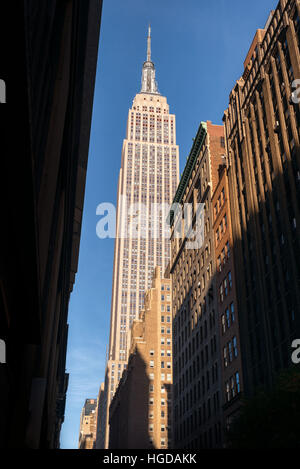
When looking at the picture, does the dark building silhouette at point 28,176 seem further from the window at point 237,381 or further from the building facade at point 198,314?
the building facade at point 198,314

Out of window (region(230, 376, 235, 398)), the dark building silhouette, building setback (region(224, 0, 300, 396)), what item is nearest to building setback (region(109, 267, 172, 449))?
window (region(230, 376, 235, 398))

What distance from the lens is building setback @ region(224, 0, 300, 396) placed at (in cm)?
4528

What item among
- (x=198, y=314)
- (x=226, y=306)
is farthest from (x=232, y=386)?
(x=198, y=314)

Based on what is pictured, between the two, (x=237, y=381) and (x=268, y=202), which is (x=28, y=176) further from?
(x=237, y=381)

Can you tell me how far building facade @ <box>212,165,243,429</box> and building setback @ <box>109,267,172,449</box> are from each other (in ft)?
228

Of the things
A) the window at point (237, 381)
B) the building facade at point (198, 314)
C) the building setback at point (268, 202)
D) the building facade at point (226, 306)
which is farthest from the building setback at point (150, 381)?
the building setback at point (268, 202)

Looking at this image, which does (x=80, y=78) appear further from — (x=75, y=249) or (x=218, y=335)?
(x=218, y=335)

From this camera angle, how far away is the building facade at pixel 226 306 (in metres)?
56.1

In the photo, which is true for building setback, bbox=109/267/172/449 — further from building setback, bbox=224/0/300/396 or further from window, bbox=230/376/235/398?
building setback, bbox=224/0/300/396

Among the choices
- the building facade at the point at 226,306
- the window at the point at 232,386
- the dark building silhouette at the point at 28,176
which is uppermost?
the building facade at the point at 226,306

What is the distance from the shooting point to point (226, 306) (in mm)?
62969

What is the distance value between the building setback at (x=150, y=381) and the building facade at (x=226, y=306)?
228 feet

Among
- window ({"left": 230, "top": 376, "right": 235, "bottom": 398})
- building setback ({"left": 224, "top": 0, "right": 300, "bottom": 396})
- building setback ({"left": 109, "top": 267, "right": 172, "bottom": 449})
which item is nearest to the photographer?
building setback ({"left": 224, "top": 0, "right": 300, "bottom": 396})

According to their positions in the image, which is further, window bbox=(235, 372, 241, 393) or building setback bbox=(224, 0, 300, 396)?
window bbox=(235, 372, 241, 393)
